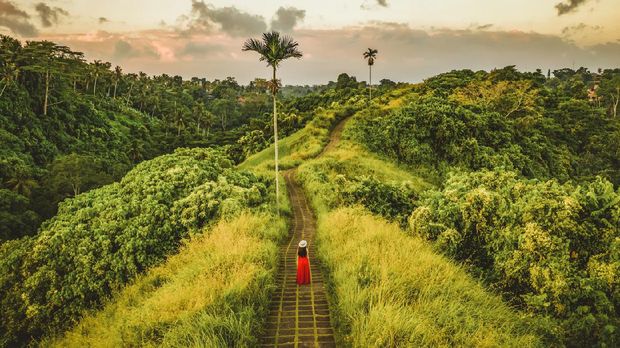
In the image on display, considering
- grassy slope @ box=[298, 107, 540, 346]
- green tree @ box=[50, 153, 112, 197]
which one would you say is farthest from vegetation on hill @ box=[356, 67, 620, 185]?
green tree @ box=[50, 153, 112, 197]

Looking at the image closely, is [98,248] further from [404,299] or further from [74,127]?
[74,127]

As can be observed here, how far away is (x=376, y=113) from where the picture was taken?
47688 millimetres

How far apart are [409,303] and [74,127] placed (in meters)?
82.6

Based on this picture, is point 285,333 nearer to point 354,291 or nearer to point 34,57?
point 354,291

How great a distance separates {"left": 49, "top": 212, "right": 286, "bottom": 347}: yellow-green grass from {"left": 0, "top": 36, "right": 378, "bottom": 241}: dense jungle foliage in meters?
8.84

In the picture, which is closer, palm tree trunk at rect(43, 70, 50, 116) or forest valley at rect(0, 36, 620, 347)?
forest valley at rect(0, 36, 620, 347)

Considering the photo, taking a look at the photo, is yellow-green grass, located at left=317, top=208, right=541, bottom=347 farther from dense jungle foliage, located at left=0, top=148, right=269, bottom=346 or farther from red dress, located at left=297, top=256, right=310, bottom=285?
dense jungle foliage, located at left=0, top=148, right=269, bottom=346

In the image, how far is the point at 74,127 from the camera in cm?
7319

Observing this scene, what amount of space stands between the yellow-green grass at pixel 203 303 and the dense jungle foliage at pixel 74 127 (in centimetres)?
884

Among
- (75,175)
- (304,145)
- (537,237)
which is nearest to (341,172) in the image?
(304,145)

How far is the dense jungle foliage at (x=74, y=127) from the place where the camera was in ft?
136

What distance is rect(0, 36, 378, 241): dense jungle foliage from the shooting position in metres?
41.6

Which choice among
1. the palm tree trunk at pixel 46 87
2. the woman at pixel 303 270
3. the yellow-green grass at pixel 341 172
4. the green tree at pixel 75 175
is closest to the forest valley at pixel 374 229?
the yellow-green grass at pixel 341 172

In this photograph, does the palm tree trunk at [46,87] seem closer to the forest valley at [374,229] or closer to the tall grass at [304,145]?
the forest valley at [374,229]
